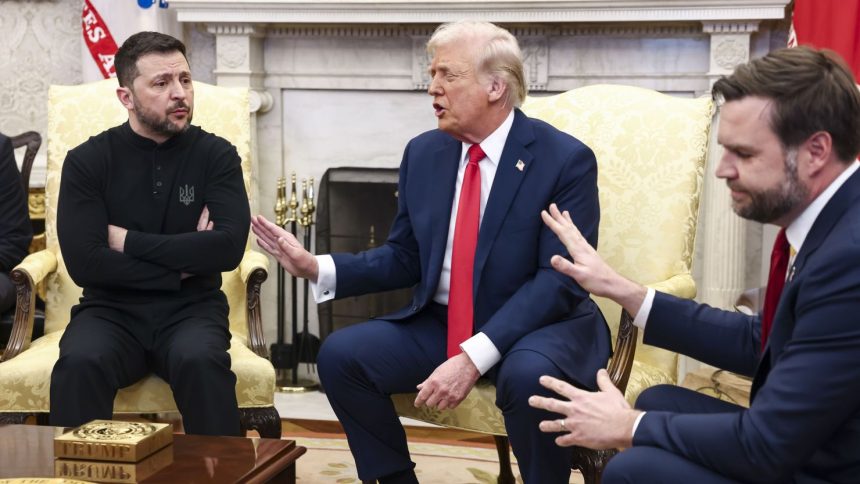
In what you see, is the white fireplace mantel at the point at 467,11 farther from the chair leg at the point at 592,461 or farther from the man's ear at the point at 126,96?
the chair leg at the point at 592,461

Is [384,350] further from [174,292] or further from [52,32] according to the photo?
[52,32]

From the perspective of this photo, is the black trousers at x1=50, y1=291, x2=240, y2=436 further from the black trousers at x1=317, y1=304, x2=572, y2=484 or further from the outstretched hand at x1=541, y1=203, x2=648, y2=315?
the outstretched hand at x1=541, y1=203, x2=648, y2=315

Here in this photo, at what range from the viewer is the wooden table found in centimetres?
199

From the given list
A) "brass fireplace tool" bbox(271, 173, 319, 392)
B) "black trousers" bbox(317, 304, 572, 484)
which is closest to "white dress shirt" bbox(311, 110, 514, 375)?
"black trousers" bbox(317, 304, 572, 484)

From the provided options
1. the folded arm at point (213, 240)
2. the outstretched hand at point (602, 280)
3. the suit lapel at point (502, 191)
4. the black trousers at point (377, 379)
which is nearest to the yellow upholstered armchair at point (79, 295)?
the folded arm at point (213, 240)

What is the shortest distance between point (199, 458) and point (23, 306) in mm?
1141

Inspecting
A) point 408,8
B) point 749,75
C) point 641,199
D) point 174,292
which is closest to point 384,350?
point 174,292

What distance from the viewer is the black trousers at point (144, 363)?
8.73 feet

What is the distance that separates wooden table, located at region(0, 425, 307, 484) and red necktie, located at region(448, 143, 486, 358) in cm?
60

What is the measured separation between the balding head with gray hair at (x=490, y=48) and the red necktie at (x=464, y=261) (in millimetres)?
241

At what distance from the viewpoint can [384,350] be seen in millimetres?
2664

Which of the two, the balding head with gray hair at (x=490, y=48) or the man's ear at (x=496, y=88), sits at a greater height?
the balding head with gray hair at (x=490, y=48)

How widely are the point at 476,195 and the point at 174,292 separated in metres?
0.87

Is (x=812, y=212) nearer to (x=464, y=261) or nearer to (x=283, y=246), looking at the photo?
(x=464, y=261)
